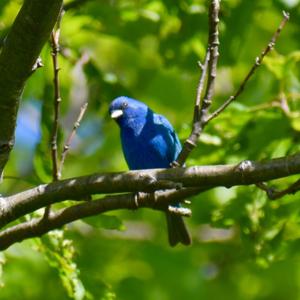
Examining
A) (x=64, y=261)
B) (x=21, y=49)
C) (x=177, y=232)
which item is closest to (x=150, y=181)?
(x=21, y=49)

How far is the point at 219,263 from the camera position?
32.8 ft

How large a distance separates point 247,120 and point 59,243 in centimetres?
162

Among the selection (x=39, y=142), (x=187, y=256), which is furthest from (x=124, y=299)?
(x=39, y=142)

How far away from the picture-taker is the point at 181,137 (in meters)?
5.68

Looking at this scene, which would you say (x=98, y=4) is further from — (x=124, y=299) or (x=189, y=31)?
(x=124, y=299)

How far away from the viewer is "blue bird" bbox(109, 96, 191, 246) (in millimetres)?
6797

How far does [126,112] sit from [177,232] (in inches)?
45.8

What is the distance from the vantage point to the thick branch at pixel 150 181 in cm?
367

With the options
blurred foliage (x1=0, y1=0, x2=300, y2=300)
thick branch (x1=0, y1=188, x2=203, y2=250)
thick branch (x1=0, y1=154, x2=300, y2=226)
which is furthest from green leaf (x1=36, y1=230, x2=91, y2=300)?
thick branch (x1=0, y1=154, x2=300, y2=226)

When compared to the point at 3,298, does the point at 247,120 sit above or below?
above

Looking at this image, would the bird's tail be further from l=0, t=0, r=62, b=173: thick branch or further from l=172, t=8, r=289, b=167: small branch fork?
l=0, t=0, r=62, b=173: thick branch

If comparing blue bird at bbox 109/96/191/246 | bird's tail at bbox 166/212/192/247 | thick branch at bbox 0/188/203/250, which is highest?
thick branch at bbox 0/188/203/250

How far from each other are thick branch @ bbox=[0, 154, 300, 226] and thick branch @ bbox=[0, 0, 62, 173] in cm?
38

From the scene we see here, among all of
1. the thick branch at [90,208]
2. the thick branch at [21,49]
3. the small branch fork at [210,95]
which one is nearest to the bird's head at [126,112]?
the thick branch at [90,208]
